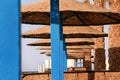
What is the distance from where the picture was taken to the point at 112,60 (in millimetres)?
15547

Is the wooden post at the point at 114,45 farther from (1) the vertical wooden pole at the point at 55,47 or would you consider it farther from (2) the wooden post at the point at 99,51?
(1) the vertical wooden pole at the point at 55,47

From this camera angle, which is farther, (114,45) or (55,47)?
(114,45)

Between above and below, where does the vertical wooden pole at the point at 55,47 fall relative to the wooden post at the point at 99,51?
above

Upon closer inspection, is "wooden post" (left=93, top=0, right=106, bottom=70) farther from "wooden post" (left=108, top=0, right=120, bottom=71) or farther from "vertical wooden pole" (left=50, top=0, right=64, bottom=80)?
"vertical wooden pole" (left=50, top=0, right=64, bottom=80)

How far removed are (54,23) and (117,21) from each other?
256 centimetres
